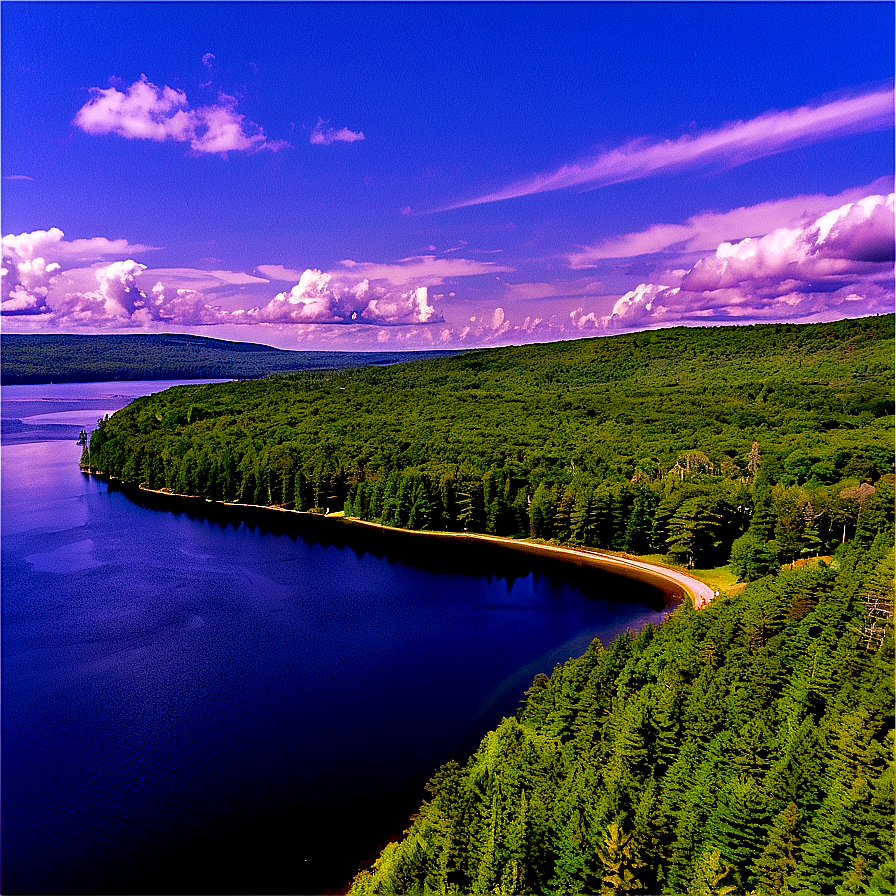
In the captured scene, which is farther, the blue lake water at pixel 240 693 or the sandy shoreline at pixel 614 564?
the sandy shoreline at pixel 614 564

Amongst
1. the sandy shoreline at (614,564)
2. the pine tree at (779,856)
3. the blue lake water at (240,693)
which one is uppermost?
the pine tree at (779,856)

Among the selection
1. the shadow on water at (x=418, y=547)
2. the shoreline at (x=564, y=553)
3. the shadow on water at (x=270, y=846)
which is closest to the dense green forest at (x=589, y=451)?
the shoreline at (x=564, y=553)

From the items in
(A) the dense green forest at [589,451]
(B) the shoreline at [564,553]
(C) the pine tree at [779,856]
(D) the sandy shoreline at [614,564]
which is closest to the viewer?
(C) the pine tree at [779,856]

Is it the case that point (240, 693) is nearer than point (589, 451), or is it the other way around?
point (240, 693)

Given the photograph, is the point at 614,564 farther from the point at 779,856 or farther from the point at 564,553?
the point at 779,856

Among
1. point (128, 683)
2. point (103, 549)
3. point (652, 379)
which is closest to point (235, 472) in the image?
point (103, 549)

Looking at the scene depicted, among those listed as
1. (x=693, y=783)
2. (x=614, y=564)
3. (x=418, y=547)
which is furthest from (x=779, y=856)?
(x=418, y=547)

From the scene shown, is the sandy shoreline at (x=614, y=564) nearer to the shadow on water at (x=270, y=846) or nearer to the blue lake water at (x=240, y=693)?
the blue lake water at (x=240, y=693)

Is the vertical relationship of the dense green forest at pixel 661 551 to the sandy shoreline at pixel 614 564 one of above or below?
above
